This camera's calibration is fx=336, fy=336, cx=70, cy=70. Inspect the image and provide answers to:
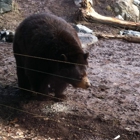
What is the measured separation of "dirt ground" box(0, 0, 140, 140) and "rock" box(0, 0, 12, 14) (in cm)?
325

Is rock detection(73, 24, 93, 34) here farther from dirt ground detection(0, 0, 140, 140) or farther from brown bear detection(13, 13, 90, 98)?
brown bear detection(13, 13, 90, 98)

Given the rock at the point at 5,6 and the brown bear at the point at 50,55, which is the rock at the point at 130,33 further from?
the brown bear at the point at 50,55

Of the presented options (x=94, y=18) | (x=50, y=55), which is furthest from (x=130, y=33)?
(x=50, y=55)

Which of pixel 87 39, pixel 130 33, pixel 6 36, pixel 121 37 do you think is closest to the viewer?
pixel 6 36

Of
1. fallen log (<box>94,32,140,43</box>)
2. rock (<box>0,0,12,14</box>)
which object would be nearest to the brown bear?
fallen log (<box>94,32,140,43</box>)

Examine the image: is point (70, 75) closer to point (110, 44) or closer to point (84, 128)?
point (84, 128)

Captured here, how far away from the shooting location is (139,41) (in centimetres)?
946

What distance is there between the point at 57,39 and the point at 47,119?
121 cm

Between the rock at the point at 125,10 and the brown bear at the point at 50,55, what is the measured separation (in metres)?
7.55

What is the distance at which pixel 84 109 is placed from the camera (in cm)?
532

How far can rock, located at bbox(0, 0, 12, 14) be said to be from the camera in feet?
35.0

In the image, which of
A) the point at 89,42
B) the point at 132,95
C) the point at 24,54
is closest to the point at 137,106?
the point at 132,95

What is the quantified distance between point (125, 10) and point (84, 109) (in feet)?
26.4

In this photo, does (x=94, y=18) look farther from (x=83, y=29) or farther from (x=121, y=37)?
(x=121, y=37)
